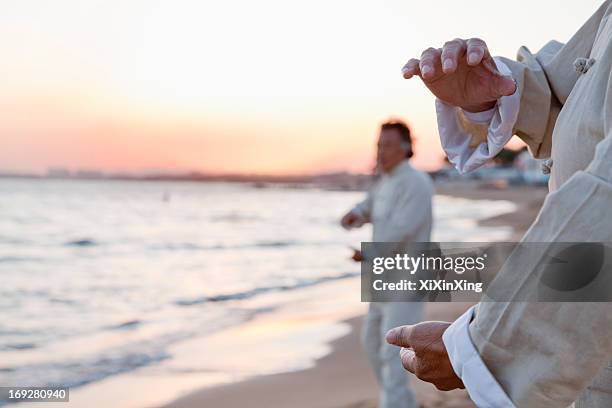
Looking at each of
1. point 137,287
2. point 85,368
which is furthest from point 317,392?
point 137,287

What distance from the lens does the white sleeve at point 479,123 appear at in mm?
1441

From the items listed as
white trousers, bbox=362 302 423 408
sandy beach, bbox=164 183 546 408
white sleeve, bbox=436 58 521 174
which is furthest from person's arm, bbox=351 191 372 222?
white sleeve, bbox=436 58 521 174

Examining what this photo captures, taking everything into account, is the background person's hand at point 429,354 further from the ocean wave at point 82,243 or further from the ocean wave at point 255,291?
the ocean wave at point 82,243

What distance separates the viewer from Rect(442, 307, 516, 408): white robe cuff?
32.9 inches

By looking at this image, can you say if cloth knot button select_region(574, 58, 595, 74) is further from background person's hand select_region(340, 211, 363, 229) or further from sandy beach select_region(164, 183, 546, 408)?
sandy beach select_region(164, 183, 546, 408)

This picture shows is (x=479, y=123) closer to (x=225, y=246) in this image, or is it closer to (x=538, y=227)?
(x=538, y=227)

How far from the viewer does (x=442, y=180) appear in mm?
120375

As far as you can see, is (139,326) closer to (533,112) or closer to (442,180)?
(533,112)

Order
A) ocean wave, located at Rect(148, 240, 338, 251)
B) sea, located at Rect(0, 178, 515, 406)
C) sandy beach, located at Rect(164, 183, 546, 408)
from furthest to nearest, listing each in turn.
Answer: ocean wave, located at Rect(148, 240, 338, 251) → sea, located at Rect(0, 178, 515, 406) → sandy beach, located at Rect(164, 183, 546, 408)

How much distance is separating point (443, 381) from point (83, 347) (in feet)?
24.6

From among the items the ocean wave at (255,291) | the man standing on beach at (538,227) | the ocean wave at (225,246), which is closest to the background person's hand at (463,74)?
the man standing on beach at (538,227)

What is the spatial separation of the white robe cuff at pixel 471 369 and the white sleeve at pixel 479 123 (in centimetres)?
64

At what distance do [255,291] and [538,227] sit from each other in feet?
37.5

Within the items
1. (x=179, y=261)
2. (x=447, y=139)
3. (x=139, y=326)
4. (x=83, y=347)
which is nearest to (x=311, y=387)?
(x=83, y=347)
